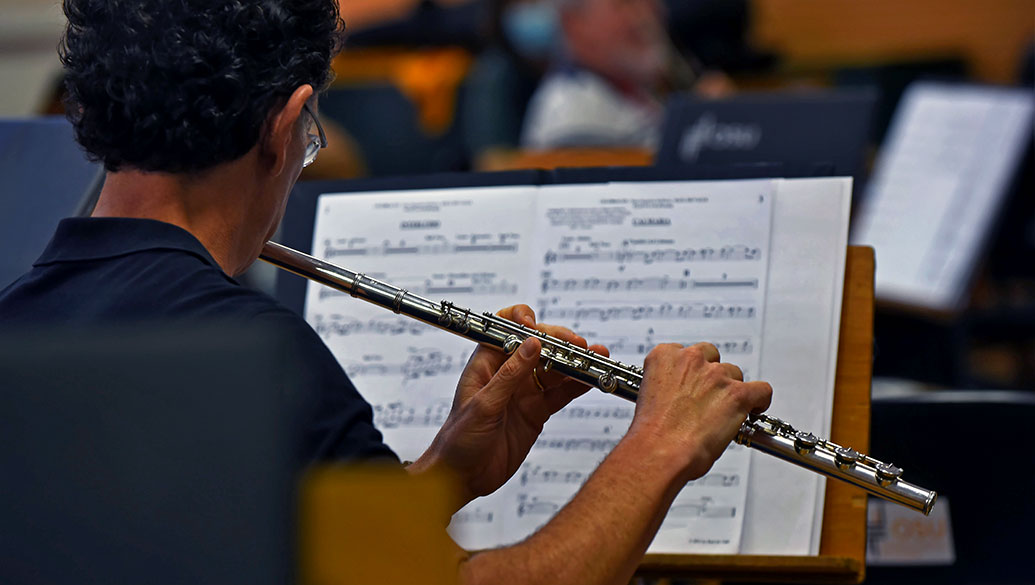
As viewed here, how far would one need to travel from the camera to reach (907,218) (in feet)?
9.84

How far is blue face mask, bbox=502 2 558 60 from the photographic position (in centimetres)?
432

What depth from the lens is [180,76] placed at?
0.97 m

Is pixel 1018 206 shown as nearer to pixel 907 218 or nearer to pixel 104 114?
pixel 907 218

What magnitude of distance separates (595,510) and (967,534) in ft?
2.49

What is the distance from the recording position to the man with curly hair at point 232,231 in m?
0.89

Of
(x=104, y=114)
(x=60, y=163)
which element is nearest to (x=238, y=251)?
(x=104, y=114)

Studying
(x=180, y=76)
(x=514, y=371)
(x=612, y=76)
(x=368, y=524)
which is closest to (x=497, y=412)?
(x=514, y=371)

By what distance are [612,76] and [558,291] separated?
237 cm

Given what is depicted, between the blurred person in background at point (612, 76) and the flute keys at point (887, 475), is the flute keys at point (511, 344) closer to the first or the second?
the flute keys at point (887, 475)

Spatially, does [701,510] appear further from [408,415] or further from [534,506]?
[408,415]

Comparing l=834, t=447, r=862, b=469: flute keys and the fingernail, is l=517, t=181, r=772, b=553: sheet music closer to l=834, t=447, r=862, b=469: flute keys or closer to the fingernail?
l=834, t=447, r=862, b=469: flute keys

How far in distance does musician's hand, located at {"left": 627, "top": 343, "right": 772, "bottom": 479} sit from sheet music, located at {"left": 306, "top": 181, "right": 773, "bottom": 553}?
30 centimetres

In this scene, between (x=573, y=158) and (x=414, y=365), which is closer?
(x=414, y=365)

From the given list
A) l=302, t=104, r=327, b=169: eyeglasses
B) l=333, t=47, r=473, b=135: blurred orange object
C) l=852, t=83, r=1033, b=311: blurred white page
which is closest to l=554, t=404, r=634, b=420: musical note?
l=302, t=104, r=327, b=169: eyeglasses
